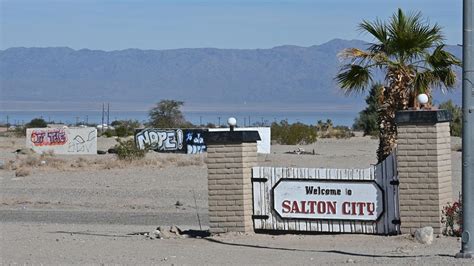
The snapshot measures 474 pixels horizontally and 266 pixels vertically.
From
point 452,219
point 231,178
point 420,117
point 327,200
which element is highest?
point 420,117

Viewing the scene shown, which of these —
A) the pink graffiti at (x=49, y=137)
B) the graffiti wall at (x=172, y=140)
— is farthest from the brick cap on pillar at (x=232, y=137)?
the pink graffiti at (x=49, y=137)

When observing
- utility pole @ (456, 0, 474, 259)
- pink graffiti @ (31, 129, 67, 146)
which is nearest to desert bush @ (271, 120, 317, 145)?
pink graffiti @ (31, 129, 67, 146)

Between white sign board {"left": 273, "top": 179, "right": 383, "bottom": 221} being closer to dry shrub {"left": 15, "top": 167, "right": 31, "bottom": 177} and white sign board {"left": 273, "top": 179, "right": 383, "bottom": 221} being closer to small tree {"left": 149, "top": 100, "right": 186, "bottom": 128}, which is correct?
dry shrub {"left": 15, "top": 167, "right": 31, "bottom": 177}

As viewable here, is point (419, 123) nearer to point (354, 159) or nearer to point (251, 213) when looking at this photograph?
point (251, 213)

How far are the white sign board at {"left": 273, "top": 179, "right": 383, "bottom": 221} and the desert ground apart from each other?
Answer: 1.31 feet

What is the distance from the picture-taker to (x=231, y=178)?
19.0 metres

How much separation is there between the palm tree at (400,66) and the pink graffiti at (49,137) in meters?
43.8

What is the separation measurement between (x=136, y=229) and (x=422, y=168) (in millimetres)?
7105

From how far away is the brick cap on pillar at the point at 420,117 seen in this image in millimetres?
Result: 17797

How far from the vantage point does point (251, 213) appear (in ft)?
62.9

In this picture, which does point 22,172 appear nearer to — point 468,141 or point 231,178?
point 231,178

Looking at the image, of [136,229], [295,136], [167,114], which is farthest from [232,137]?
[167,114]

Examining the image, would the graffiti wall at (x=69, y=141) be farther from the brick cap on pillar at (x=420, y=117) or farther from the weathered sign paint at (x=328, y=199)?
the brick cap on pillar at (x=420, y=117)

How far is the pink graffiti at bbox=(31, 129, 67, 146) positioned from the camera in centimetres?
6331
